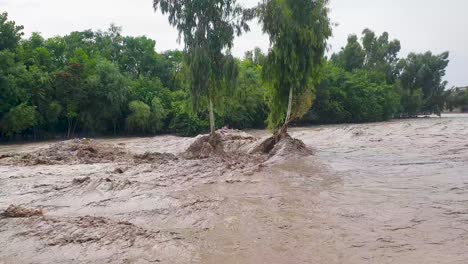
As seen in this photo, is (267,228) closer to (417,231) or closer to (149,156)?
(417,231)

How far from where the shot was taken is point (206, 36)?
734 inches

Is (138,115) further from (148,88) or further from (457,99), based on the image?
(457,99)

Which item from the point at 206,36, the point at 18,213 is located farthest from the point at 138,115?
the point at 18,213

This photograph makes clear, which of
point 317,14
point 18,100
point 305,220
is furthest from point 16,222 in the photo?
point 18,100

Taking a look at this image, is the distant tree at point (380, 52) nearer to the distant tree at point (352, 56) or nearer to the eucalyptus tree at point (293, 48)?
the distant tree at point (352, 56)

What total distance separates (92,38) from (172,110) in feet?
53.7

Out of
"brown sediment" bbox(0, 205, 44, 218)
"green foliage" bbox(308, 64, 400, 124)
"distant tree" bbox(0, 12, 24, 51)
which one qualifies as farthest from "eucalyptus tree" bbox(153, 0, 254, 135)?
"green foliage" bbox(308, 64, 400, 124)

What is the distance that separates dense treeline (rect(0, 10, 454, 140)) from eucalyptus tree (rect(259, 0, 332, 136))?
514 mm

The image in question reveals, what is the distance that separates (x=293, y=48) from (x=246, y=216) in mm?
12997

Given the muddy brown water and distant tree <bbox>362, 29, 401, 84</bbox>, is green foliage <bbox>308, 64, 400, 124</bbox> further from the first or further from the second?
the muddy brown water

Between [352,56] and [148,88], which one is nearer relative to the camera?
[148,88]

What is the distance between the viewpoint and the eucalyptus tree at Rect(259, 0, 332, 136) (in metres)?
18.9

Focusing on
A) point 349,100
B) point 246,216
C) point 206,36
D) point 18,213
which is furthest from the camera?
point 349,100

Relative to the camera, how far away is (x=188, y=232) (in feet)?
→ 21.0
